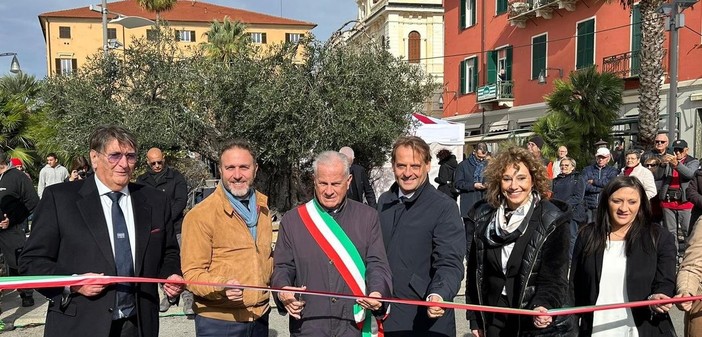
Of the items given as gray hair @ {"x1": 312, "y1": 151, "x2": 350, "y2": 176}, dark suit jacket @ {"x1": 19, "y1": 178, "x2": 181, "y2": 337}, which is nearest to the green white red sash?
gray hair @ {"x1": 312, "y1": 151, "x2": 350, "y2": 176}

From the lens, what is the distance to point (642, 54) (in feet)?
44.8

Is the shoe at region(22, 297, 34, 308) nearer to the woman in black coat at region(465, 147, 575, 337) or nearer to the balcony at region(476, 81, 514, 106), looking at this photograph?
the woman in black coat at region(465, 147, 575, 337)

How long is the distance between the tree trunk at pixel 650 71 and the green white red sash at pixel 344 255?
513 inches

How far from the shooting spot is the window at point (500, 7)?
78.4ft

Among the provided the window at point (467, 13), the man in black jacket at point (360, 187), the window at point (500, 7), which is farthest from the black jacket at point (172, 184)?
the window at point (467, 13)

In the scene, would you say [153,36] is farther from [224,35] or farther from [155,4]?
[224,35]

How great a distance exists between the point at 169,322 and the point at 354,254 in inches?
137

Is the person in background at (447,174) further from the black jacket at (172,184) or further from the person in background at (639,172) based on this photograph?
the black jacket at (172,184)

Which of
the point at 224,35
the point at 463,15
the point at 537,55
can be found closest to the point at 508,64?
the point at 537,55

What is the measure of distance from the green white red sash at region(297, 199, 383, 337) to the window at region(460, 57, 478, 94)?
24.6 meters

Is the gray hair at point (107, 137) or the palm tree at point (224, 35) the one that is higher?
the palm tree at point (224, 35)

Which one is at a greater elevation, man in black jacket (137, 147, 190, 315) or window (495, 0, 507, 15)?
window (495, 0, 507, 15)

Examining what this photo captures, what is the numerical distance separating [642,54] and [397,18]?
78.8 ft

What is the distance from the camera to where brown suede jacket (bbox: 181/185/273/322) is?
A: 2783 millimetres
